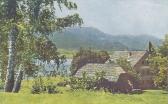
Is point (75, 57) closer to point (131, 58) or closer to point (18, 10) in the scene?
point (131, 58)

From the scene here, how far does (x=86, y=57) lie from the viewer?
11762cm

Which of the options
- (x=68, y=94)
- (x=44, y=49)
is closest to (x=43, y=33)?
(x=44, y=49)

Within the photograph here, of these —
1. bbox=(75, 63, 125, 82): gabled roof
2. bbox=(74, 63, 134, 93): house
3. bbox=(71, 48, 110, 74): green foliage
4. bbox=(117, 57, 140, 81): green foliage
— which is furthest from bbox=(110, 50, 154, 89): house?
bbox=(75, 63, 125, 82): gabled roof

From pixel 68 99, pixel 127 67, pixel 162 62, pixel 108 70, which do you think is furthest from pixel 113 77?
pixel 68 99

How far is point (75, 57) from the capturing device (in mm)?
115750

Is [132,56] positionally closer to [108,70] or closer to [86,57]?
[86,57]

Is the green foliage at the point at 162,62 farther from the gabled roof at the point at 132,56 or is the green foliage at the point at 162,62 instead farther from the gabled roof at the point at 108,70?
the gabled roof at the point at 132,56

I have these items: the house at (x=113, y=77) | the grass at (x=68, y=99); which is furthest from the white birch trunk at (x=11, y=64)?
the house at (x=113, y=77)

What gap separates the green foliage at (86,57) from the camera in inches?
4463

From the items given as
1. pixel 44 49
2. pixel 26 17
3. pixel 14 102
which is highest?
pixel 26 17

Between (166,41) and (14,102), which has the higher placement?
(166,41)

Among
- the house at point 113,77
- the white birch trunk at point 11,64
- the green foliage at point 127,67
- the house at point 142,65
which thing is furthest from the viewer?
the house at point 142,65

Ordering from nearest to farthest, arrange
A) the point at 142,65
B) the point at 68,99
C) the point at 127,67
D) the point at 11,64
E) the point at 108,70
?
the point at 68,99 < the point at 11,64 < the point at 108,70 < the point at 127,67 < the point at 142,65

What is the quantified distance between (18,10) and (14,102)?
9452 millimetres
